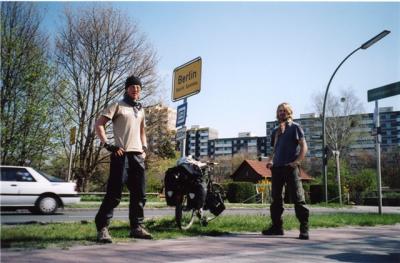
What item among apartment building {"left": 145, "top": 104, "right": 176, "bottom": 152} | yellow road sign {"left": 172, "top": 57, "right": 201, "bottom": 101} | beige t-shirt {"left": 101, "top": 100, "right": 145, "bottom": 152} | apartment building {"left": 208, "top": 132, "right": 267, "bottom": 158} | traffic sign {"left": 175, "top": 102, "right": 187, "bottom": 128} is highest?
apartment building {"left": 208, "top": 132, "right": 267, "bottom": 158}

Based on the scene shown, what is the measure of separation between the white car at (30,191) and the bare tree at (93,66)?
1228 centimetres

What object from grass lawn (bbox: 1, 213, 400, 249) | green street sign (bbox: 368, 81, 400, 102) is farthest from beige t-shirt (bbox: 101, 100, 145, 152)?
green street sign (bbox: 368, 81, 400, 102)

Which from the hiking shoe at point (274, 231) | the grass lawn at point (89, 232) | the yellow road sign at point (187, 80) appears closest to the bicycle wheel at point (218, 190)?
the grass lawn at point (89, 232)

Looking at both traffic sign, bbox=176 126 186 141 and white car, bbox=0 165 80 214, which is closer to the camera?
traffic sign, bbox=176 126 186 141

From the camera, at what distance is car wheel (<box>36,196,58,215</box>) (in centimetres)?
1341

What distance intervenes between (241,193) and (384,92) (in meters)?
26.2

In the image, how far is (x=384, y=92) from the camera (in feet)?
38.6

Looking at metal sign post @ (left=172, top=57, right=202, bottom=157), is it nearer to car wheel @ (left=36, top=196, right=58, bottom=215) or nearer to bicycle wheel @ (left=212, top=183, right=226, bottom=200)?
bicycle wheel @ (left=212, top=183, right=226, bottom=200)

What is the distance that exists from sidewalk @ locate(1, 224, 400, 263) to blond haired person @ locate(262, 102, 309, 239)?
16.6 inches

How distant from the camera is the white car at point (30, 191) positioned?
13188 mm

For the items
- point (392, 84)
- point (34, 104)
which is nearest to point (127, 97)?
point (392, 84)

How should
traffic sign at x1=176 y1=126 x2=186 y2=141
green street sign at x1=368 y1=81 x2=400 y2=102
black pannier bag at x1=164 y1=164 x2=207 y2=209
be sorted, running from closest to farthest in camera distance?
black pannier bag at x1=164 y1=164 x2=207 y2=209 < traffic sign at x1=176 y1=126 x2=186 y2=141 < green street sign at x1=368 y1=81 x2=400 y2=102

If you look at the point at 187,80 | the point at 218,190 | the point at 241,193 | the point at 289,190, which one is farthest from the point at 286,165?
the point at 241,193

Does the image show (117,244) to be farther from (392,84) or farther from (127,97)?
(392,84)
